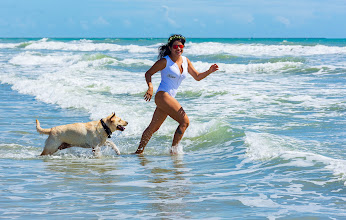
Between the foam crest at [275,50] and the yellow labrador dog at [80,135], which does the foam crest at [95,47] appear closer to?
the foam crest at [275,50]

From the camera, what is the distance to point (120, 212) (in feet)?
14.8

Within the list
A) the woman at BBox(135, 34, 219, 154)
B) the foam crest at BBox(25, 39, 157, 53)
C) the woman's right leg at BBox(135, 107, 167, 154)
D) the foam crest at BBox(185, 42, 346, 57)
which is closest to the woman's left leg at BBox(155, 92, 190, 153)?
the woman at BBox(135, 34, 219, 154)

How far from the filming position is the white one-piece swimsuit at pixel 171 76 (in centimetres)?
706

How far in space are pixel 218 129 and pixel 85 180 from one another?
13.0 ft

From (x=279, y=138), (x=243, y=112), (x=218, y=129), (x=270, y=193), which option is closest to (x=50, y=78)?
(x=243, y=112)

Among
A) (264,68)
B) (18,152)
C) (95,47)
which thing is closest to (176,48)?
(18,152)

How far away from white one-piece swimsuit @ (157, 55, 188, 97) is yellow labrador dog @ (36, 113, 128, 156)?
107 centimetres

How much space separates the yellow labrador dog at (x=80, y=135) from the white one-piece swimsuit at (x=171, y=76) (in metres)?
1.07

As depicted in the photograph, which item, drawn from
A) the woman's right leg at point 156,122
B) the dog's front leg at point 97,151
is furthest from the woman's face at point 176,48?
the dog's front leg at point 97,151

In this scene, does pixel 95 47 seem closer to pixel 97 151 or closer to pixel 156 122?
pixel 97 151

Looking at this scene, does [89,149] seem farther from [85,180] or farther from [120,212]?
[120,212]

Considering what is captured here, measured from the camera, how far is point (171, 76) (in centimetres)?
712

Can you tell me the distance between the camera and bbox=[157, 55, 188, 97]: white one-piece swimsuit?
7.06m

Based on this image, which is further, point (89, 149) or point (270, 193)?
point (89, 149)
